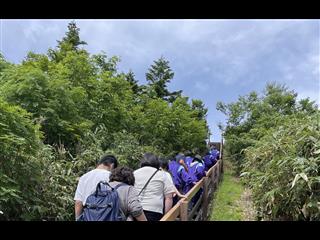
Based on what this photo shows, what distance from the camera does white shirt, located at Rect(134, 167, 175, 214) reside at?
2881mm

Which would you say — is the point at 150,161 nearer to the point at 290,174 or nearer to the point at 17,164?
the point at 17,164

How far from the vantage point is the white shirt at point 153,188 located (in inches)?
113

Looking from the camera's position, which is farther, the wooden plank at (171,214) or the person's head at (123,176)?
the person's head at (123,176)

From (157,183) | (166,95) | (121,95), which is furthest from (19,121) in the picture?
(166,95)

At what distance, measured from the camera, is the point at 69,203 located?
4188 mm

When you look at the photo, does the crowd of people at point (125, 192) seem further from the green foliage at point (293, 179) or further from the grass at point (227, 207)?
the grass at point (227, 207)

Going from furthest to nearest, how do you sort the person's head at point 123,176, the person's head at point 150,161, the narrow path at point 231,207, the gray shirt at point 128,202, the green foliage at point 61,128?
the narrow path at point 231,207
the green foliage at point 61,128
the person's head at point 150,161
the person's head at point 123,176
the gray shirt at point 128,202

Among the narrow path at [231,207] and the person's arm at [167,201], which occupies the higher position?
the person's arm at [167,201]

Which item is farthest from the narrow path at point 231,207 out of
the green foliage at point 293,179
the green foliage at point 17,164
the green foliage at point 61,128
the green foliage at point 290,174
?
the green foliage at point 17,164

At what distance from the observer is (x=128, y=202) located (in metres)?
2.26

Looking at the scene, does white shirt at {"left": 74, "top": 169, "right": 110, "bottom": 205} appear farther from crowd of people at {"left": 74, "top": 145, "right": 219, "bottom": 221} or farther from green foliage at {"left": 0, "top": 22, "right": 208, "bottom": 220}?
green foliage at {"left": 0, "top": 22, "right": 208, "bottom": 220}

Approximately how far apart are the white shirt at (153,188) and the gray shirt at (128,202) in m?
0.59
